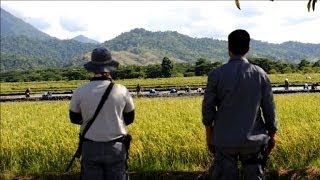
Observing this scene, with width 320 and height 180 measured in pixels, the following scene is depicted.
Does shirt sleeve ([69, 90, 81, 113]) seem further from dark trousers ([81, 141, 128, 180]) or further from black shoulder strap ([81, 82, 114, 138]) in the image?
dark trousers ([81, 141, 128, 180])

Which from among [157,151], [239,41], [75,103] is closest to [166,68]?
[157,151]

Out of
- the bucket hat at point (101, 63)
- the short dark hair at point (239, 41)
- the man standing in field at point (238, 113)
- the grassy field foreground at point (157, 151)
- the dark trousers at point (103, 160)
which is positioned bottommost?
the grassy field foreground at point (157, 151)

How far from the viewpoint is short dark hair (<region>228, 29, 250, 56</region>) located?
4180 millimetres

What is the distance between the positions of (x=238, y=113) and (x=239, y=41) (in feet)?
1.91

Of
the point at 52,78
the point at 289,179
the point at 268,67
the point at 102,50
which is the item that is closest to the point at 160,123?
the point at 289,179

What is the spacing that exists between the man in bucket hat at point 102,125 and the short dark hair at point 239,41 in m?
1.03

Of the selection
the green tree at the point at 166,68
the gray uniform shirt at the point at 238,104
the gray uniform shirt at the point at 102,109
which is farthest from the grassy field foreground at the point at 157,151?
the green tree at the point at 166,68

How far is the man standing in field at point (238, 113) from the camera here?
4074 millimetres

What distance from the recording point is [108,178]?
4.59 meters

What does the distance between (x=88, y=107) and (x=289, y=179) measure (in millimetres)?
3644

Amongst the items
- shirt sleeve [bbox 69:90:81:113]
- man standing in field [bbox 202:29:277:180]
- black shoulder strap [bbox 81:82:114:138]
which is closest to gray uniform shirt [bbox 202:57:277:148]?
man standing in field [bbox 202:29:277:180]

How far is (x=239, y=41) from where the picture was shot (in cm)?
420

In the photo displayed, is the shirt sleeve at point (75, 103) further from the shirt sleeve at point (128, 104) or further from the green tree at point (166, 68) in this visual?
the green tree at point (166, 68)

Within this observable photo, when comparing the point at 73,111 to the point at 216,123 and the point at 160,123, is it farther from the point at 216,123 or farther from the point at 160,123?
the point at 160,123
